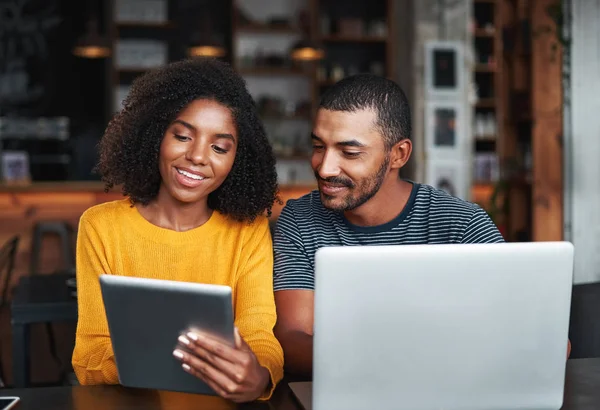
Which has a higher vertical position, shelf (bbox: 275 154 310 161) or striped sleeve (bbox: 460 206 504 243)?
striped sleeve (bbox: 460 206 504 243)

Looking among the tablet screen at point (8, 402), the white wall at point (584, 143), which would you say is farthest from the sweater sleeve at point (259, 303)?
the white wall at point (584, 143)

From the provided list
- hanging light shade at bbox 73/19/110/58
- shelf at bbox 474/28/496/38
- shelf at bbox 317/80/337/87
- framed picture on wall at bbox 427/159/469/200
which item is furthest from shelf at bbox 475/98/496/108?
hanging light shade at bbox 73/19/110/58

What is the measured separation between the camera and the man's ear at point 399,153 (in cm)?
182

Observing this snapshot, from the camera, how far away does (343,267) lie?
3.49 ft

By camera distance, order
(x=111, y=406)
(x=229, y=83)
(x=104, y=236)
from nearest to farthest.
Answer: (x=111, y=406) → (x=104, y=236) → (x=229, y=83)

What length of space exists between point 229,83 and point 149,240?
1.40ft

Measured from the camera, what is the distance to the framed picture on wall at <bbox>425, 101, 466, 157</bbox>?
5562 mm

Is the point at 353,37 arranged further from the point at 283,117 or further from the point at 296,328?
the point at 296,328

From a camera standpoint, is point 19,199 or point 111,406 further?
point 19,199

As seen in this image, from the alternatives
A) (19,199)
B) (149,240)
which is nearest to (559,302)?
(149,240)

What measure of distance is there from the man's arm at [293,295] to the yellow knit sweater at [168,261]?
0.03 m

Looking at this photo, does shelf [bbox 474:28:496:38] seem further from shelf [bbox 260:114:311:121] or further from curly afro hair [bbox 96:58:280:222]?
curly afro hair [bbox 96:58:280:222]

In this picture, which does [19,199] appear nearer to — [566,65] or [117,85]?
[117,85]

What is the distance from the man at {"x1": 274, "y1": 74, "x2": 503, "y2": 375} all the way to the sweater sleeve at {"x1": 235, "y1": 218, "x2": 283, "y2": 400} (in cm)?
4
